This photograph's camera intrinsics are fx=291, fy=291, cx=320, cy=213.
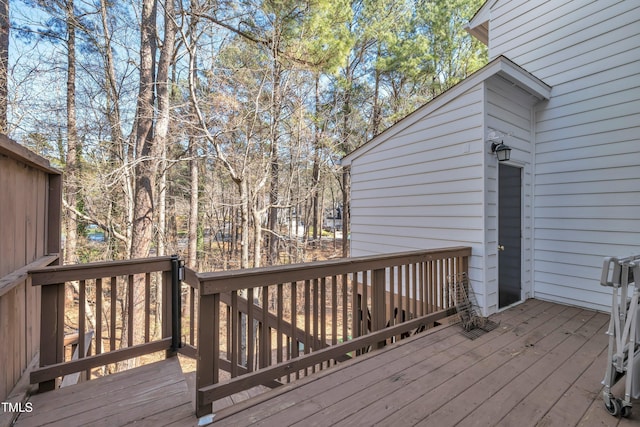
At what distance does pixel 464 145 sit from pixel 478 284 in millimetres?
1774

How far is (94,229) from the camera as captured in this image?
360 inches

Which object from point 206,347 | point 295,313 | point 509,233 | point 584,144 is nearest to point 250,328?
point 206,347

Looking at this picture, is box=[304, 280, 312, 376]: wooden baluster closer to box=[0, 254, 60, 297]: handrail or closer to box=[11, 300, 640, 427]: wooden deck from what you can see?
box=[11, 300, 640, 427]: wooden deck

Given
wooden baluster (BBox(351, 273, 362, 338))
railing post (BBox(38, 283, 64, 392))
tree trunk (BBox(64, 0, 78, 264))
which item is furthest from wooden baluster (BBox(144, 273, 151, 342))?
tree trunk (BBox(64, 0, 78, 264))

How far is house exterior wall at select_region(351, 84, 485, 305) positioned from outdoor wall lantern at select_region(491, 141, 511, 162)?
9.2 inches

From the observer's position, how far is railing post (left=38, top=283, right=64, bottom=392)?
2033 mm

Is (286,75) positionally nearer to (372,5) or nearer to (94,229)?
(372,5)

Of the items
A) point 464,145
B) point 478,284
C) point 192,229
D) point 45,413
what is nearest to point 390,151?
point 464,145

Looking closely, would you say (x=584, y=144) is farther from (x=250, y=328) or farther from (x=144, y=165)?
(x=144, y=165)

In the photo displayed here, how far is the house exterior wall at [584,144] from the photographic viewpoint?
3.72 metres

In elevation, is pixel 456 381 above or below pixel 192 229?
below

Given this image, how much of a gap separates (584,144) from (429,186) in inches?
84.9

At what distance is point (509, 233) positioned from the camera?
406cm

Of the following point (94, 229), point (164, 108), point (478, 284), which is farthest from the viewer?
point (94, 229)
